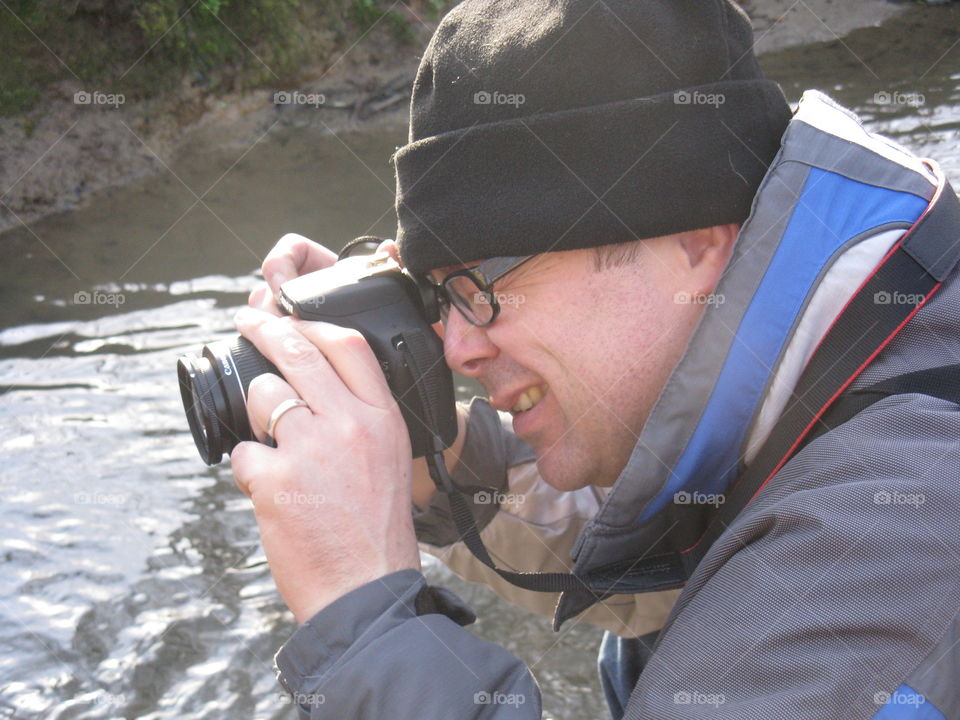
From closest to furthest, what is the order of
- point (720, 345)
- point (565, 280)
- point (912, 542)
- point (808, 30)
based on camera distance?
point (912, 542) → point (720, 345) → point (565, 280) → point (808, 30)

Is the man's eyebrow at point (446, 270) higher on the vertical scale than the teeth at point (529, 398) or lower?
higher

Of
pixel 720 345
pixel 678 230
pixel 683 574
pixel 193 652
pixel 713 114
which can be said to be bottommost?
pixel 193 652

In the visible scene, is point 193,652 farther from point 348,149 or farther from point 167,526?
point 348,149

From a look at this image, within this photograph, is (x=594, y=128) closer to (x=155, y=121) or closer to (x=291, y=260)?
(x=291, y=260)

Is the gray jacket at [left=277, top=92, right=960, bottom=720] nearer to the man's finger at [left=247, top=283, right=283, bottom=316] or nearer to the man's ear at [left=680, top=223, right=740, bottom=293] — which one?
the man's ear at [left=680, top=223, right=740, bottom=293]

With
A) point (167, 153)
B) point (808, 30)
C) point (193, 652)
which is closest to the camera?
point (193, 652)

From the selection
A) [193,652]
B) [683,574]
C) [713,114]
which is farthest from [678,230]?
[193,652]

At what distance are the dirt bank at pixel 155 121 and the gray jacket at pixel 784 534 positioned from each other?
3554mm

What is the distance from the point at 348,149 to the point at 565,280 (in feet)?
12.0

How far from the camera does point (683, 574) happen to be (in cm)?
174

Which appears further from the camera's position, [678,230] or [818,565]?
[678,230]

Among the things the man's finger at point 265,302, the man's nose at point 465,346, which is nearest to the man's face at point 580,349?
the man's nose at point 465,346

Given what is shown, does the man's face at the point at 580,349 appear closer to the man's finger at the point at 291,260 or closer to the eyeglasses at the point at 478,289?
the eyeglasses at the point at 478,289

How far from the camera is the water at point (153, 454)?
8.15 feet
